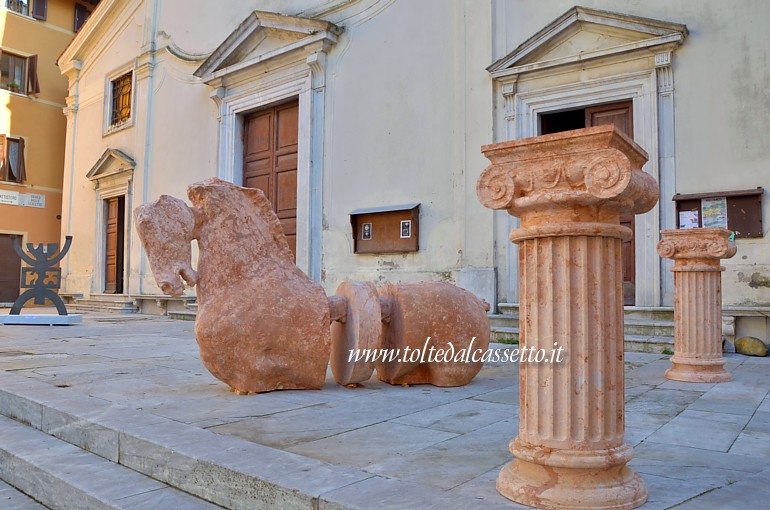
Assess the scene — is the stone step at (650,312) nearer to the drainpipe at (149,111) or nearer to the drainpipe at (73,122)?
the drainpipe at (149,111)

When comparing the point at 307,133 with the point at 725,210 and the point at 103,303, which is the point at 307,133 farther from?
the point at 103,303

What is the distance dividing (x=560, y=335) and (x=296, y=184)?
9.84 meters

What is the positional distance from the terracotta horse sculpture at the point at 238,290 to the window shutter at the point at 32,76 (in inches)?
684

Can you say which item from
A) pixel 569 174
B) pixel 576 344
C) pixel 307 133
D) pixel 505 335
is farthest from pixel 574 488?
pixel 307 133

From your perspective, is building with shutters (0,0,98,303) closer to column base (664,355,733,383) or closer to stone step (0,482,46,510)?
stone step (0,482,46,510)

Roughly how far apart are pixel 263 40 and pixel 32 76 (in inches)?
405

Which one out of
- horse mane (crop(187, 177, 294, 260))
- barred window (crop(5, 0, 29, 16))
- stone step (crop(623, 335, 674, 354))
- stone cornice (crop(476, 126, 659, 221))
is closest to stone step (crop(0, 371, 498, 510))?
stone cornice (crop(476, 126, 659, 221))

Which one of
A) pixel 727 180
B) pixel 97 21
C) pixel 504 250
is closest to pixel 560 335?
pixel 727 180

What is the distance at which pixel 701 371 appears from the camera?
4996mm

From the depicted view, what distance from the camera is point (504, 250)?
873 cm

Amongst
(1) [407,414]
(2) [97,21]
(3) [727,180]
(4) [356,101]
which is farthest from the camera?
(2) [97,21]

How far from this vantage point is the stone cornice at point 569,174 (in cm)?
221

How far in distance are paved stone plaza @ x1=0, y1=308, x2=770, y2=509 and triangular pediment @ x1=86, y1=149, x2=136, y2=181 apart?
1085 centimetres

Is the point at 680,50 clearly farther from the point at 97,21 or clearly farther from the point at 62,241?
the point at 62,241
